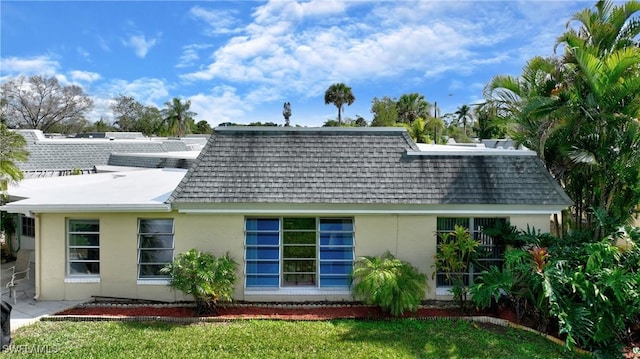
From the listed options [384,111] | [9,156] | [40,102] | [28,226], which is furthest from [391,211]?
[40,102]

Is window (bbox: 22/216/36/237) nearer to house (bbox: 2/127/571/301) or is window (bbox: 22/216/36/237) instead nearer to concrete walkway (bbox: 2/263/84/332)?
concrete walkway (bbox: 2/263/84/332)

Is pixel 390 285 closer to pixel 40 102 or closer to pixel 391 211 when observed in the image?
pixel 391 211

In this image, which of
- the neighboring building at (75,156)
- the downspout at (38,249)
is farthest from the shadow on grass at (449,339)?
the neighboring building at (75,156)

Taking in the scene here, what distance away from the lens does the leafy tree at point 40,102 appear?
211ft

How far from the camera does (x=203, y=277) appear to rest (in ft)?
34.8

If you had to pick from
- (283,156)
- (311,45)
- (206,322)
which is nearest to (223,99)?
(311,45)

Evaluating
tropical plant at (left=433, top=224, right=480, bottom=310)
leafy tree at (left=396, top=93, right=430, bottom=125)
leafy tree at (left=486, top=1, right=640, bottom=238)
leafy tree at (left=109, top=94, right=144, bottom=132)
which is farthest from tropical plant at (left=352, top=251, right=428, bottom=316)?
leafy tree at (left=109, top=94, right=144, bottom=132)

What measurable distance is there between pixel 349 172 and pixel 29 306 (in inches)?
389

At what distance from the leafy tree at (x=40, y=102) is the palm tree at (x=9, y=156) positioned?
194 feet

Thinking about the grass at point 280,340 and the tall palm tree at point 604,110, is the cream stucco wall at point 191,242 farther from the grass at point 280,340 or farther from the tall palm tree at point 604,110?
the tall palm tree at point 604,110

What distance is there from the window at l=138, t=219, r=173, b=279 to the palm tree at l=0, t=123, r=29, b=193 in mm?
5839

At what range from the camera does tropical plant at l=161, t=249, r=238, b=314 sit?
35.0 ft

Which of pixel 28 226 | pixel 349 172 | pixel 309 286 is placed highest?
pixel 349 172

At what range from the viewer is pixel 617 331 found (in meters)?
9.48
